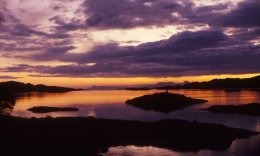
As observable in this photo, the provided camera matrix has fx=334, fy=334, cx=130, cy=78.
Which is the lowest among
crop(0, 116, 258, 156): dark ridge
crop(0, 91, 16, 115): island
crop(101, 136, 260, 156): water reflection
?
crop(101, 136, 260, 156): water reflection

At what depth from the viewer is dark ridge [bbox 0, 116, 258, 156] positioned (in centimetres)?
4427

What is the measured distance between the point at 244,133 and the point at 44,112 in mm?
69714

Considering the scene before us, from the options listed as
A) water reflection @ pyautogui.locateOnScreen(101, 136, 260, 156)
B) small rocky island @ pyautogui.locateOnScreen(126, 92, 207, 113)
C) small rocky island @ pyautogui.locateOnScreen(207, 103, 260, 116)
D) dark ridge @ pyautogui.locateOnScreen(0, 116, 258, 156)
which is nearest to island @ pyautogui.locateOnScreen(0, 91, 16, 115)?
dark ridge @ pyautogui.locateOnScreen(0, 116, 258, 156)

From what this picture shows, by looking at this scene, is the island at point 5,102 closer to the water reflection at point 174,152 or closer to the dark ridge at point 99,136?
the dark ridge at point 99,136

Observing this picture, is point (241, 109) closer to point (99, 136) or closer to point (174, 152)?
point (99, 136)

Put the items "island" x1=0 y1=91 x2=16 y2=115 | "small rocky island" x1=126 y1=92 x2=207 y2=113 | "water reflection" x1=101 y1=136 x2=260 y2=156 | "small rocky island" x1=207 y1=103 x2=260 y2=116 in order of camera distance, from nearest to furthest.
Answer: "water reflection" x1=101 y1=136 x2=260 y2=156 < "island" x1=0 y1=91 x2=16 y2=115 < "small rocky island" x1=207 y1=103 x2=260 y2=116 < "small rocky island" x1=126 y1=92 x2=207 y2=113

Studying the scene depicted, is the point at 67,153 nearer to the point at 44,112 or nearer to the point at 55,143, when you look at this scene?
the point at 55,143

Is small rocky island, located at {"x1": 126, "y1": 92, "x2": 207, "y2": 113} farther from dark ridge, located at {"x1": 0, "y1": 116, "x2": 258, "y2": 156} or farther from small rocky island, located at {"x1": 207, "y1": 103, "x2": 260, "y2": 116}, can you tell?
dark ridge, located at {"x1": 0, "y1": 116, "x2": 258, "y2": 156}

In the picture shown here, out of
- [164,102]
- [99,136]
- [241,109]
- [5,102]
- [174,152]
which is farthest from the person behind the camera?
[164,102]

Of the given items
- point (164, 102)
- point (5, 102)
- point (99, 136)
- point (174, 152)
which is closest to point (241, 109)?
point (164, 102)

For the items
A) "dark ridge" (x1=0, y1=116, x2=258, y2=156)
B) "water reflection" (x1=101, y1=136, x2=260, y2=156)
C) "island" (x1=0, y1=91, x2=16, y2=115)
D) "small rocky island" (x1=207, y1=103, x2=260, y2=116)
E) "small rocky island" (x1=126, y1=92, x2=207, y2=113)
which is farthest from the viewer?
"small rocky island" (x1=126, y1=92, x2=207, y2=113)

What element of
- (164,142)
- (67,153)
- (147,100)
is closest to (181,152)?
(164,142)

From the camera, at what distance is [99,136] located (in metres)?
55.4

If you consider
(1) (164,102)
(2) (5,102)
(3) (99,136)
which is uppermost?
(2) (5,102)
